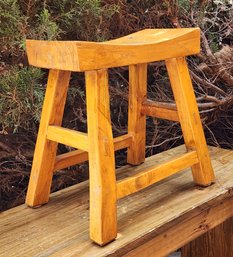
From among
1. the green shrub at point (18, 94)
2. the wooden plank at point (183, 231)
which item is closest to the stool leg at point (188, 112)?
the wooden plank at point (183, 231)

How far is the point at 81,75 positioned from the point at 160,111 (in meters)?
0.44

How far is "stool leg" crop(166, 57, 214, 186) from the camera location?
1166mm

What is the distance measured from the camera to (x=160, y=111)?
1324 millimetres

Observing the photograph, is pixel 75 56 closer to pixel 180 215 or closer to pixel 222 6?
pixel 180 215

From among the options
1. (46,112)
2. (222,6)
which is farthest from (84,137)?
(222,6)

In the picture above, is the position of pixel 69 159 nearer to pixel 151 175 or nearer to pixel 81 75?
pixel 151 175

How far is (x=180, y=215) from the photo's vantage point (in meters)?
1.08

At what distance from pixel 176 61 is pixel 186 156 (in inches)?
11.2

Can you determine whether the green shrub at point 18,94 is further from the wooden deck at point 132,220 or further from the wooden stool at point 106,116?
the wooden deck at point 132,220

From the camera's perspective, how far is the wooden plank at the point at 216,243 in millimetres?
1634

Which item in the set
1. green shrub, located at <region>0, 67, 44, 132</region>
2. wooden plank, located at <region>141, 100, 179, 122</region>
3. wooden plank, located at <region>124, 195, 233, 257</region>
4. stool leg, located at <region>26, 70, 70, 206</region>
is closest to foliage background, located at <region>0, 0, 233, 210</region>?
green shrub, located at <region>0, 67, 44, 132</region>

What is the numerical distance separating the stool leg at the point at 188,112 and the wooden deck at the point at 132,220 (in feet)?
0.24

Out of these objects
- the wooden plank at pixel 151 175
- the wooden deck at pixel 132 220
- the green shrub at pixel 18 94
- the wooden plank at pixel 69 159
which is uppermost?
the green shrub at pixel 18 94

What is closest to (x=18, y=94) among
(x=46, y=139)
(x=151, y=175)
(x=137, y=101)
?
(x=46, y=139)
